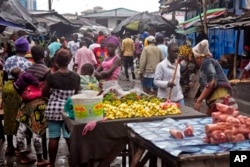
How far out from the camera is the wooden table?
15.9 feet

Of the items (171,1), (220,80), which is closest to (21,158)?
(220,80)

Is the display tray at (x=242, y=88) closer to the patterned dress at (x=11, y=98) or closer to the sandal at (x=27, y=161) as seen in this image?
the patterned dress at (x=11, y=98)

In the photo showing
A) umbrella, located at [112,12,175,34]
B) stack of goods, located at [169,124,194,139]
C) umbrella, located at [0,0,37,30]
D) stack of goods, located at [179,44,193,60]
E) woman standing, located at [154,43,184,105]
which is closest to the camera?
stack of goods, located at [169,124,194,139]

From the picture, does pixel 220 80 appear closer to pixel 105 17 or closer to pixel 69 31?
pixel 69 31

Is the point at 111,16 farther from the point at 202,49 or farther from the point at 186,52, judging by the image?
the point at 202,49

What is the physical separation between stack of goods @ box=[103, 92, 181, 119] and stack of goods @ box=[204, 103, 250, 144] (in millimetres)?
1098

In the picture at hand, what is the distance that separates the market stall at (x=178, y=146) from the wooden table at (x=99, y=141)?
1.41 feet

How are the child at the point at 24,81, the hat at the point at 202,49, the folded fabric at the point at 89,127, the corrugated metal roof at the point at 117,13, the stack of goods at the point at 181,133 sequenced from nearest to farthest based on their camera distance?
the stack of goods at the point at 181,133 → the folded fabric at the point at 89,127 → the hat at the point at 202,49 → the child at the point at 24,81 → the corrugated metal roof at the point at 117,13

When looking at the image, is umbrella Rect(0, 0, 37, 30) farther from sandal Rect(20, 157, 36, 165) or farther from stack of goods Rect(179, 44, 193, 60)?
stack of goods Rect(179, 44, 193, 60)

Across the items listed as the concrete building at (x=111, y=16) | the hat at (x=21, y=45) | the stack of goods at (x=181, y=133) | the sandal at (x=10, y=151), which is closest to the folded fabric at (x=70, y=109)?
the stack of goods at (x=181, y=133)

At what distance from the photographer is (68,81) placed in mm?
5754

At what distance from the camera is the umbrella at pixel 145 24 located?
70.9 ft

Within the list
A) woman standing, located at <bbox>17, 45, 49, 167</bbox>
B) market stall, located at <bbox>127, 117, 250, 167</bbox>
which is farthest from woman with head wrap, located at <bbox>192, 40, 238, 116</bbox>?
woman standing, located at <bbox>17, 45, 49, 167</bbox>

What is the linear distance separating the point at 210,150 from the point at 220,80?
8.12ft
